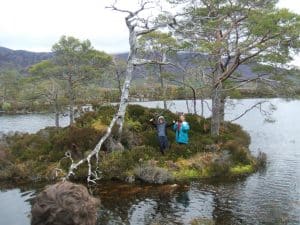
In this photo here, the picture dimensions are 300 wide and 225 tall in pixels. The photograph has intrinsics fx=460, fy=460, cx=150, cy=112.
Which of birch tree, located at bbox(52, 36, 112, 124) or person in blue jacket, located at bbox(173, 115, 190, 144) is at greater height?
birch tree, located at bbox(52, 36, 112, 124)

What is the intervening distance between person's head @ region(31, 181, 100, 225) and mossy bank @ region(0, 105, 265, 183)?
54.4 feet

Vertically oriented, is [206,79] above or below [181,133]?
above

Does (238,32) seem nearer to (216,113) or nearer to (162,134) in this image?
(216,113)

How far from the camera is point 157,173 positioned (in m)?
20.2

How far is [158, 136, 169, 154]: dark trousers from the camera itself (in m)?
22.7

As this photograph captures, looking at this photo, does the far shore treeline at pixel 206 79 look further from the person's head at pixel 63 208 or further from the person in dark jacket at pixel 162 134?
the person's head at pixel 63 208

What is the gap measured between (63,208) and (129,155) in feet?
60.1

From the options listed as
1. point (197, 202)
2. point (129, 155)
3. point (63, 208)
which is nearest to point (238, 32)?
point (129, 155)

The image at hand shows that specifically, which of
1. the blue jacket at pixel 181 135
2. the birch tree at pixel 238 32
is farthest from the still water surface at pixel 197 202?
the birch tree at pixel 238 32

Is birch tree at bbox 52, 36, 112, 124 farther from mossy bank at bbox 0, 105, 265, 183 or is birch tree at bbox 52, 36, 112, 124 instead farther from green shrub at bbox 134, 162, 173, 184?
green shrub at bbox 134, 162, 173, 184

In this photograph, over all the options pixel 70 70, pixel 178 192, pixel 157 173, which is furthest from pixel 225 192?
pixel 70 70

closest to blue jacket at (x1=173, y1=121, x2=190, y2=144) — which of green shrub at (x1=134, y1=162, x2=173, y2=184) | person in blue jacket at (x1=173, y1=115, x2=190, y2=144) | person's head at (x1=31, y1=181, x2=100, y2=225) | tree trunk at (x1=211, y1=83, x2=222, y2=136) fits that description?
person in blue jacket at (x1=173, y1=115, x2=190, y2=144)

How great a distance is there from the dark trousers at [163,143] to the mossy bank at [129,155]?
27cm

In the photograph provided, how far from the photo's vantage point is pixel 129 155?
21641 mm
